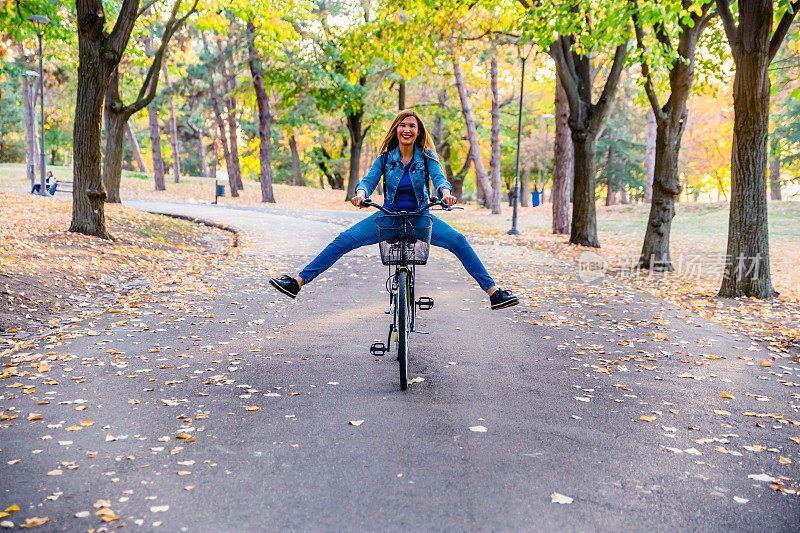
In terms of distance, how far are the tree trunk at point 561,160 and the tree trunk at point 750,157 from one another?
10.3 m

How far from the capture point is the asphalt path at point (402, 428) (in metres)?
3.17

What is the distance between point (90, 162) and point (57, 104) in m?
31.1

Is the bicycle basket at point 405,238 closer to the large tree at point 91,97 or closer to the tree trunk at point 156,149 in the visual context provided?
the large tree at point 91,97

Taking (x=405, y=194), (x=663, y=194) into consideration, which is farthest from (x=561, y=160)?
(x=405, y=194)

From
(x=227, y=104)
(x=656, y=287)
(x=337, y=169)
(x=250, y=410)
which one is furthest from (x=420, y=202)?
(x=337, y=169)

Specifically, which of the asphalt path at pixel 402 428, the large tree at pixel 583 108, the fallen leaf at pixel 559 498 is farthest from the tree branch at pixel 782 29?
the fallen leaf at pixel 559 498

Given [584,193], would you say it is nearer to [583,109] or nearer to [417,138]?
[583,109]

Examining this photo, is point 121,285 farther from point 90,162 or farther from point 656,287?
point 656,287

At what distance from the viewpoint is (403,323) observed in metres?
5.07

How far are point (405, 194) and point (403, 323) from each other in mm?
1114

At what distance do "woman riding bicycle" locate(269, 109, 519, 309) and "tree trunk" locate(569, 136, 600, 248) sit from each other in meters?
12.1

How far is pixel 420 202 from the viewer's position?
5422mm

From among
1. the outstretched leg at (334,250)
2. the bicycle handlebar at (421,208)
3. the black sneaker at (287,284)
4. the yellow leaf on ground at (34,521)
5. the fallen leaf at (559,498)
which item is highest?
the bicycle handlebar at (421,208)

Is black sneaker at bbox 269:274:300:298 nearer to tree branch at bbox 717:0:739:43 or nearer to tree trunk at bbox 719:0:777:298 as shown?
tree trunk at bbox 719:0:777:298
